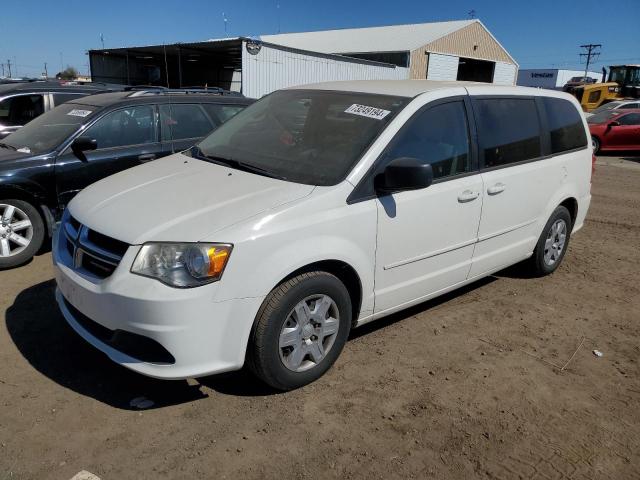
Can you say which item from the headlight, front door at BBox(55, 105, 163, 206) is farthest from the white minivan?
front door at BBox(55, 105, 163, 206)

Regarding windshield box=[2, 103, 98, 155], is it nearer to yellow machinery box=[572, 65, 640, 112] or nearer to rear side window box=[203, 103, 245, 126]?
rear side window box=[203, 103, 245, 126]

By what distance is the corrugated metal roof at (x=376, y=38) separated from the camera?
3412 centimetres

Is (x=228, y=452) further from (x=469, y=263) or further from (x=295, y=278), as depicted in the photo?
(x=469, y=263)

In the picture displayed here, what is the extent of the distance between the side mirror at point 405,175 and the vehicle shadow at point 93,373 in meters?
1.30

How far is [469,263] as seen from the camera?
397 cm

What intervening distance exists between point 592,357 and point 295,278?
91.1 inches

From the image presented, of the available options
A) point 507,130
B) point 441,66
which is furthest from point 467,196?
point 441,66

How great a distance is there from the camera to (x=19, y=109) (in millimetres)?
6914

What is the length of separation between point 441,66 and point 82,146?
33444 mm

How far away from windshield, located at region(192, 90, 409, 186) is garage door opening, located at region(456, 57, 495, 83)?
38.7 metres

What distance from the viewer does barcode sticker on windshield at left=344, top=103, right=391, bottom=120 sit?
11.1 ft

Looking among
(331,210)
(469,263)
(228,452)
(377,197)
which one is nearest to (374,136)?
(377,197)

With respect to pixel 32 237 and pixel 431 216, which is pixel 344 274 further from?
pixel 32 237

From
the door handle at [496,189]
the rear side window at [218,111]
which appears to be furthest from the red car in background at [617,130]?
the door handle at [496,189]
